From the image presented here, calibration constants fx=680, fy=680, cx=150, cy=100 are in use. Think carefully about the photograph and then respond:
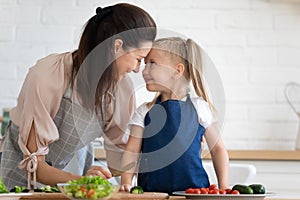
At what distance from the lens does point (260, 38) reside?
12.1 feet

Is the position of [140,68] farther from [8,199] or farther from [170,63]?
[8,199]

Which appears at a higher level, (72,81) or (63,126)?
(72,81)

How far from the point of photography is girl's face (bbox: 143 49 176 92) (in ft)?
7.48

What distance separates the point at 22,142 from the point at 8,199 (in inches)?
20.2

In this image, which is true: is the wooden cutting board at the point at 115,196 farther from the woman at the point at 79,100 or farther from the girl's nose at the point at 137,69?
the girl's nose at the point at 137,69

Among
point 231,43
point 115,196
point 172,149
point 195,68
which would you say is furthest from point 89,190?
point 231,43

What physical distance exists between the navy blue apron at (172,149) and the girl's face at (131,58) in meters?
0.16

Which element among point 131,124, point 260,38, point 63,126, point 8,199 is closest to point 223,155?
point 131,124

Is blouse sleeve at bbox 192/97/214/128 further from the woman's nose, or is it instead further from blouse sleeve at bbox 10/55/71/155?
blouse sleeve at bbox 10/55/71/155

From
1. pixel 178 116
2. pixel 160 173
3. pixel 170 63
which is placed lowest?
pixel 160 173

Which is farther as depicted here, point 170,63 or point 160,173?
point 170,63

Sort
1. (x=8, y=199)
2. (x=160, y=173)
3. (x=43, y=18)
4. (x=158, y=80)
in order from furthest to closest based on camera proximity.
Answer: (x=43, y=18) → (x=158, y=80) → (x=160, y=173) → (x=8, y=199)

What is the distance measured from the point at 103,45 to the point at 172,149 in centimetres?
42

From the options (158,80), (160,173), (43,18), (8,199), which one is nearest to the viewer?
(8,199)
